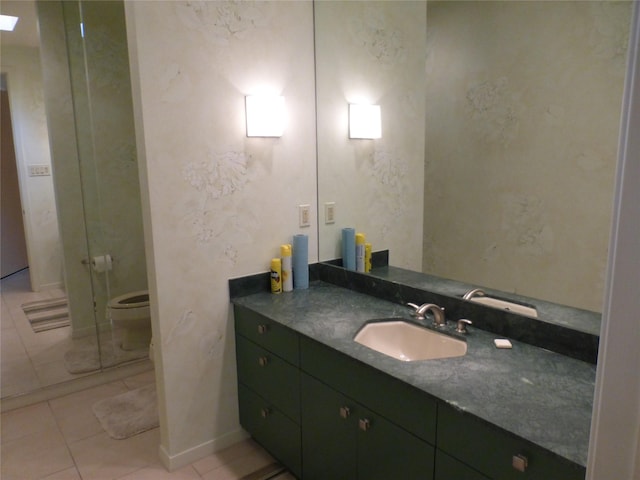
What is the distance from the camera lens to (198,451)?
219 centimetres

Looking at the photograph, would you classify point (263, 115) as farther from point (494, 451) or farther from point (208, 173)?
point (494, 451)

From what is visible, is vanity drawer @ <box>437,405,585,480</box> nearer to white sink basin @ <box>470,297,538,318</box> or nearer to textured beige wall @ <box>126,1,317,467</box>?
white sink basin @ <box>470,297,538,318</box>

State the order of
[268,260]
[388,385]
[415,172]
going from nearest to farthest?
[388,385] < [415,172] < [268,260]

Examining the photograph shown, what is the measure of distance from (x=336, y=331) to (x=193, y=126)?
1072 mm

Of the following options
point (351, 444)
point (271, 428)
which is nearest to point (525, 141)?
point (351, 444)

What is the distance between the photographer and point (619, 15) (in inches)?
50.7

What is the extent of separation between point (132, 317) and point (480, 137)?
2.67m

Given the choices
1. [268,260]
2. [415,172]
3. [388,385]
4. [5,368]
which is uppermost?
[415,172]

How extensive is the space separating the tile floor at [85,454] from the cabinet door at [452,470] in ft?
3.35

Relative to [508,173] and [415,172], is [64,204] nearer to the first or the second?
[415,172]

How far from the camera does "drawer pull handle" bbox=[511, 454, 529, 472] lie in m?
1.05

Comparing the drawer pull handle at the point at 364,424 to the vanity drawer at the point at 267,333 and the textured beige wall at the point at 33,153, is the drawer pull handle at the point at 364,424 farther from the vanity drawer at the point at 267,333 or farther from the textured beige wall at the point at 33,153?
the textured beige wall at the point at 33,153

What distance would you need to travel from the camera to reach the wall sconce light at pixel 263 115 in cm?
207

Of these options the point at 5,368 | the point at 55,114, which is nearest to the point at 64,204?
the point at 55,114
